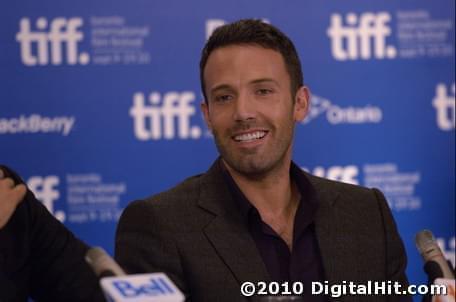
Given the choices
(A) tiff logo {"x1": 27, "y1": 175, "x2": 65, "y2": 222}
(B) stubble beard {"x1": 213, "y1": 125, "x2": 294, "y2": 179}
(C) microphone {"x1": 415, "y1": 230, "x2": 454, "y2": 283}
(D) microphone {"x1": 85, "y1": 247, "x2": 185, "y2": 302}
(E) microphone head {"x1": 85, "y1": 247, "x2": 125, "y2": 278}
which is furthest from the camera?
(A) tiff logo {"x1": 27, "y1": 175, "x2": 65, "y2": 222}

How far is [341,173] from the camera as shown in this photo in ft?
13.1

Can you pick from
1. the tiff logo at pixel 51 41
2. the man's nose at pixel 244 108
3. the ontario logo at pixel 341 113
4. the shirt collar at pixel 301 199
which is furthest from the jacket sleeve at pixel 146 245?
the ontario logo at pixel 341 113

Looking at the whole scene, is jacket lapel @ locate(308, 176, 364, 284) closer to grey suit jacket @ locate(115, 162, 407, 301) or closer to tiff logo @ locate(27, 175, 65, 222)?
grey suit jacket @ locate(115, 162, 407, 301)

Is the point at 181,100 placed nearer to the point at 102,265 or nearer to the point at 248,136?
the point at 248,136

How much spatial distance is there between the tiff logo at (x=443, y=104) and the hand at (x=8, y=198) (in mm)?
2391

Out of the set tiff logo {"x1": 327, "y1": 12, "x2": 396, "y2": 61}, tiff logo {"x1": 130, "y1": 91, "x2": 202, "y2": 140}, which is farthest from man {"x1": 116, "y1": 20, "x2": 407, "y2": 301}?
tiff logo {"x1": 327, "y1": 12, "x2": 396, "y2": 61}

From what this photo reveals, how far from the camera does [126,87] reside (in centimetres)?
379

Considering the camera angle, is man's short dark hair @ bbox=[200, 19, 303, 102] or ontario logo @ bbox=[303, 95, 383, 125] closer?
man's short dark hair @ bbox=[200, 19, 303, 102]

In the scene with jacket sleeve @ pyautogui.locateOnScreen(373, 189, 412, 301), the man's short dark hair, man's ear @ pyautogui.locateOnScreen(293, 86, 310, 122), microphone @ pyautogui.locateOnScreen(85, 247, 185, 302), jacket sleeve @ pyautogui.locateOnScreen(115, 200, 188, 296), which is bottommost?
jacket sleeve @ pyautogui.locateOnScreen(373, 189, 412, 301)

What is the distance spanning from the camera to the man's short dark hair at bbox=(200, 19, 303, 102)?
8.18ft

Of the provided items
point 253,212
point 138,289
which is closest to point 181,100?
point 253,212

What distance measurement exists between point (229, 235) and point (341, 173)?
5.79 feet

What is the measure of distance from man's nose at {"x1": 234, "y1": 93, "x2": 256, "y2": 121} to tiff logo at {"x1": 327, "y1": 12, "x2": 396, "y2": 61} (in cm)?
166

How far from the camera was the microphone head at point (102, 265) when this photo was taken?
5.20 feet
